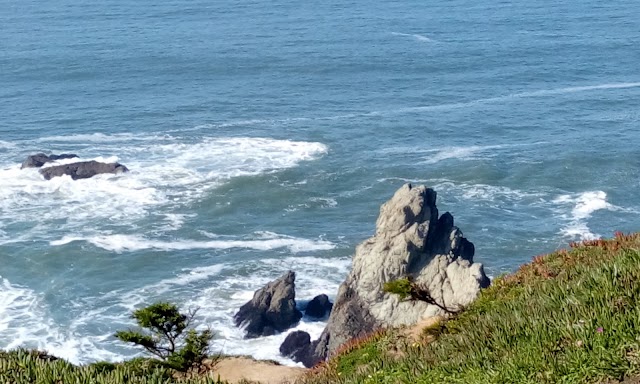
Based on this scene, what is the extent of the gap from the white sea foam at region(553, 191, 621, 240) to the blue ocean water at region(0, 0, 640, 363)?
207mm

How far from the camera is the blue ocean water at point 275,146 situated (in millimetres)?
59094

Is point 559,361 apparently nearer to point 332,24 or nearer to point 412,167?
point 412,167

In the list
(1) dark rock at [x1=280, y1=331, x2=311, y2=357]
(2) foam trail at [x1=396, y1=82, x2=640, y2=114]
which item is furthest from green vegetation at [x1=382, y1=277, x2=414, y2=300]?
(2) foam trail at [x1=396, y1=82, x2=640, y2=114]

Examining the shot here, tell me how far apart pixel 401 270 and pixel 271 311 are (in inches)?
315

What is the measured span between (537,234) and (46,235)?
1373 inches

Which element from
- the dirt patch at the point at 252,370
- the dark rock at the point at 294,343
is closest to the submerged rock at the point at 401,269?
the dark rock at the point at 294,343

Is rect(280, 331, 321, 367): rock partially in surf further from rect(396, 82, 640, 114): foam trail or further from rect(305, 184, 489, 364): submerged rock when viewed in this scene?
rect(396, 82, 640, 114): foam trail

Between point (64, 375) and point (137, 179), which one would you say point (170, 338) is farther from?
point (137, 179)

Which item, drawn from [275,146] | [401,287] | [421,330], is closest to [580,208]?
[275,146]

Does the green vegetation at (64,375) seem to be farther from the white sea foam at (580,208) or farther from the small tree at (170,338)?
the white sea foam at (580,208)

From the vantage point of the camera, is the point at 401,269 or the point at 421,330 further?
the point at 401,269

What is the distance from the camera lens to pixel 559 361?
11.6 metres

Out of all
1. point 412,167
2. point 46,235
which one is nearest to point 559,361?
point 46,235

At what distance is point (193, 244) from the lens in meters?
63.9
